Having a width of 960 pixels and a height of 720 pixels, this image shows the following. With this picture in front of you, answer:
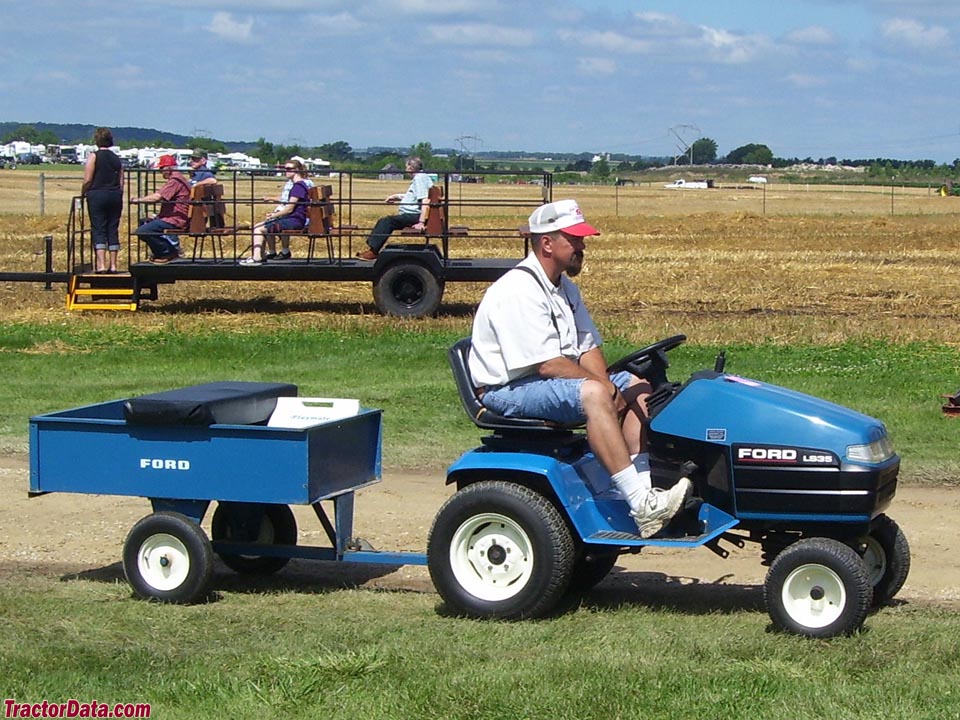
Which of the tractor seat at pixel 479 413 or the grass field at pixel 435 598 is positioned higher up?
the tractor seat at pixel 479 413

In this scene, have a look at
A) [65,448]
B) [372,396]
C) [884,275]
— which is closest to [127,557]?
[65,448]

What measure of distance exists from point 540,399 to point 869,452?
1424mm

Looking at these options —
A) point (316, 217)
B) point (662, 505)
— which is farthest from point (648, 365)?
point (316, 217)

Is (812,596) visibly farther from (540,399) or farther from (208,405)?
(208,405)

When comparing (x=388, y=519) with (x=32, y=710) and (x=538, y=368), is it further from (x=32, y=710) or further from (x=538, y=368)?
(x=32, y=710)

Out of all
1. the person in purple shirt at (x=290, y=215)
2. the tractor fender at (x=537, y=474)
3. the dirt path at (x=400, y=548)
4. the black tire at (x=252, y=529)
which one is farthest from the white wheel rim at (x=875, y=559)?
the person in purple shirt at (x=290, y=215)

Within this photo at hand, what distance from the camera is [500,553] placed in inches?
251

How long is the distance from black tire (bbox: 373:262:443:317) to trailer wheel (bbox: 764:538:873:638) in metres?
12.9

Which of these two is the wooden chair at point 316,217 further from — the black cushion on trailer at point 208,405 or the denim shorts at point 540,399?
the denim shorts at point 540,399

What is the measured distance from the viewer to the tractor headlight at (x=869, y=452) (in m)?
5.98

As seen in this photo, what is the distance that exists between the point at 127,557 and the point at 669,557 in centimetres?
289

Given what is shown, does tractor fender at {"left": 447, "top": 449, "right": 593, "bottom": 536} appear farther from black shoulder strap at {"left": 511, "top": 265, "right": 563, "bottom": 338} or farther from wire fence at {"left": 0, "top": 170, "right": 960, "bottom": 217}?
wire fence at {"left": 0, "top": 170, "right": 960, "bottom": 217}

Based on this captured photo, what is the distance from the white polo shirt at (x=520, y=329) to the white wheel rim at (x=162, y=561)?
168cm

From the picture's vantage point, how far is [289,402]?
297 inches
